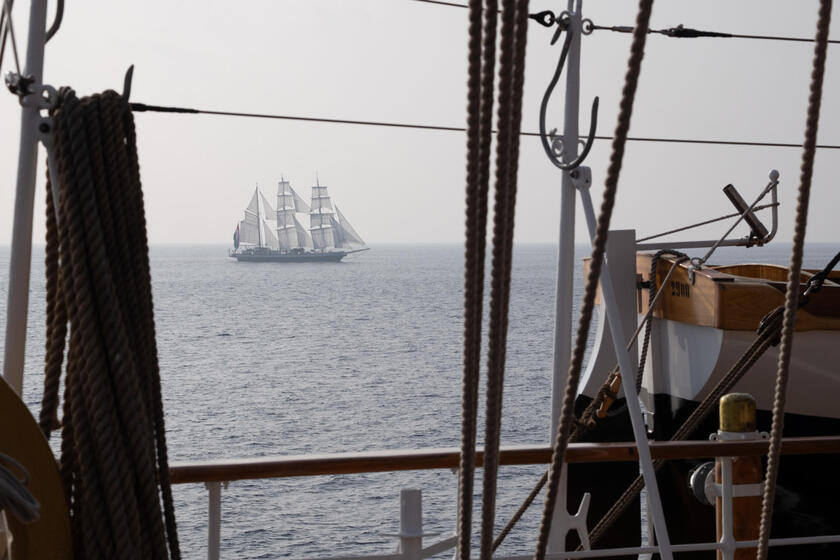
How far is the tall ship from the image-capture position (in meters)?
70.7

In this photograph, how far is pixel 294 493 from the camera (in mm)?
13883

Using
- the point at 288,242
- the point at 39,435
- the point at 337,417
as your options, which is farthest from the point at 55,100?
the point at 288,242

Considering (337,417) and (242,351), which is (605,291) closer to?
(337,417)

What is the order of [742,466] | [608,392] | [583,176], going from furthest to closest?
[608,392]
[742,466]
[583,176]

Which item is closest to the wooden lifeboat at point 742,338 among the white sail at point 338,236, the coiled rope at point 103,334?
the coiled rope at point 103,334

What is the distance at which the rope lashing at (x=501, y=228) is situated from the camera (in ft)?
2.81

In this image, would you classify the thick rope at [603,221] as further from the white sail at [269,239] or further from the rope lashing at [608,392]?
the white sail at [269,239]

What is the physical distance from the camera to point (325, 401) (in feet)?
74.2

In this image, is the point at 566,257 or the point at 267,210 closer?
the point at 566,257

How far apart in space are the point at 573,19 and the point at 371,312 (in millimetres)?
44568

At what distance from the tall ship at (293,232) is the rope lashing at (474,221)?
69.0 metres

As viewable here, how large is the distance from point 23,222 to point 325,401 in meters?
A: 21.6

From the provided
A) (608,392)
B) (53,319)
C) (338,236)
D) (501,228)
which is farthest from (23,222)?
(338,236)

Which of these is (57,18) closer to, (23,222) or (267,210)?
(23,222)
